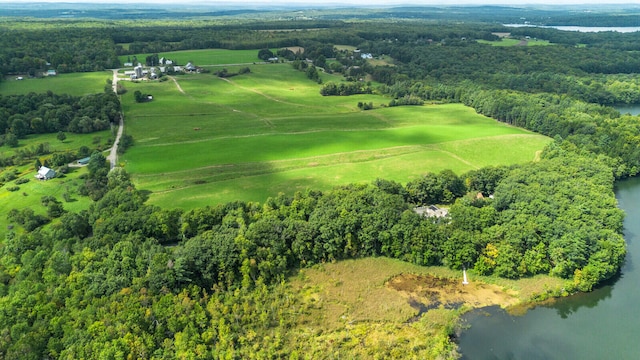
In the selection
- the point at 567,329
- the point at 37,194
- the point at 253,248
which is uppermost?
the point at 253,248

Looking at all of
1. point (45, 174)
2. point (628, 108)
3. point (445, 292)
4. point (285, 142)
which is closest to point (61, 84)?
point (45, 174)

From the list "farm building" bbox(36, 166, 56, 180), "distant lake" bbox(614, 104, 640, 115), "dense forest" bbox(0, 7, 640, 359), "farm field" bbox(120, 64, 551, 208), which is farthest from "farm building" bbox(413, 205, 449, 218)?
"distant lake" bbox(614, 104, 640, 115)

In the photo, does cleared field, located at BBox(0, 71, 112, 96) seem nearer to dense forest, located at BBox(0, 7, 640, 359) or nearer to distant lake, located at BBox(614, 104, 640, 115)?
dense forest, located at BBox(0, 7, 640, 359)

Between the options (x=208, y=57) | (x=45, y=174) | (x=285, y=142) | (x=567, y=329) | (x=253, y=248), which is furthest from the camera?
(x=208, y=57)

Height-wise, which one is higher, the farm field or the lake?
the farm field

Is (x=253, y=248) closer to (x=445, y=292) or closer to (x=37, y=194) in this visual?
(x=445, y=292)

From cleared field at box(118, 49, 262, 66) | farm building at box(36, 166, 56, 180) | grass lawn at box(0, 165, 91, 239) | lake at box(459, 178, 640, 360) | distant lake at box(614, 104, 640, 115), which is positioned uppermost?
cleared field at box(118, 49, 262, 66)

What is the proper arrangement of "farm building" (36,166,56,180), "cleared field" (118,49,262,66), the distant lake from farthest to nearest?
"cleared field" (118,49,262,66) → the distant lake → "farm building" (36,166,56,180)
